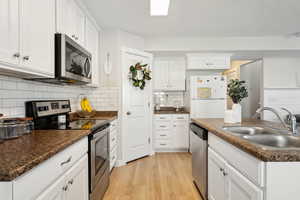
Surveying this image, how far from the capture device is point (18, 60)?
1153 millimetres

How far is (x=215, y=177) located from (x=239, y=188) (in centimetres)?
46

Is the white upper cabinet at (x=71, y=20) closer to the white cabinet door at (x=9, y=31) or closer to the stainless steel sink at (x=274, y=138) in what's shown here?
the white cabinet door at (x=9, y=31)

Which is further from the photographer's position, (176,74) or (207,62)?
(176,74)

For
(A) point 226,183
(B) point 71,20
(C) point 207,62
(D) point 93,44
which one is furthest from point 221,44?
(A) point 226,183

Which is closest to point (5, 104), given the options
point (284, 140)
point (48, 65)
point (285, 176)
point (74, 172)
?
point (48, 65)

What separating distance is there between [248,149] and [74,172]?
3.88ft

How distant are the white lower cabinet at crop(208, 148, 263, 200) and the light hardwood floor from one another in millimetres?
567

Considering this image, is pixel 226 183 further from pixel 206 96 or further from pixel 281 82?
pixel 281 82

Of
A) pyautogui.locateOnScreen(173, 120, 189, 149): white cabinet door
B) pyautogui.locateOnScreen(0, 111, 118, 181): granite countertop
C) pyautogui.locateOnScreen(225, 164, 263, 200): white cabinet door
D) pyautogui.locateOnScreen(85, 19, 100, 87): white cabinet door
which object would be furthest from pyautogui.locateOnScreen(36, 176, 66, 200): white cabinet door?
pyautogui.locateOnScreen(173, 120, 189, 149): white cabinet door

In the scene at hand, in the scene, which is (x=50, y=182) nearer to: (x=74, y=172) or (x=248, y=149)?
(x=74, y=172)

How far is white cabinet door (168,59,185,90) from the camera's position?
428cm

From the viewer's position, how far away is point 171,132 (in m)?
3.96

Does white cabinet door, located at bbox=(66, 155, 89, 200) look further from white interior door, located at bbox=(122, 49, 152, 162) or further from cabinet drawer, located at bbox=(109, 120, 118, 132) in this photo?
white interior door, located at bbox=(122, 49, 152, 162)

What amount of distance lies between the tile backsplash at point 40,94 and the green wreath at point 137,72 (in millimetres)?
376
